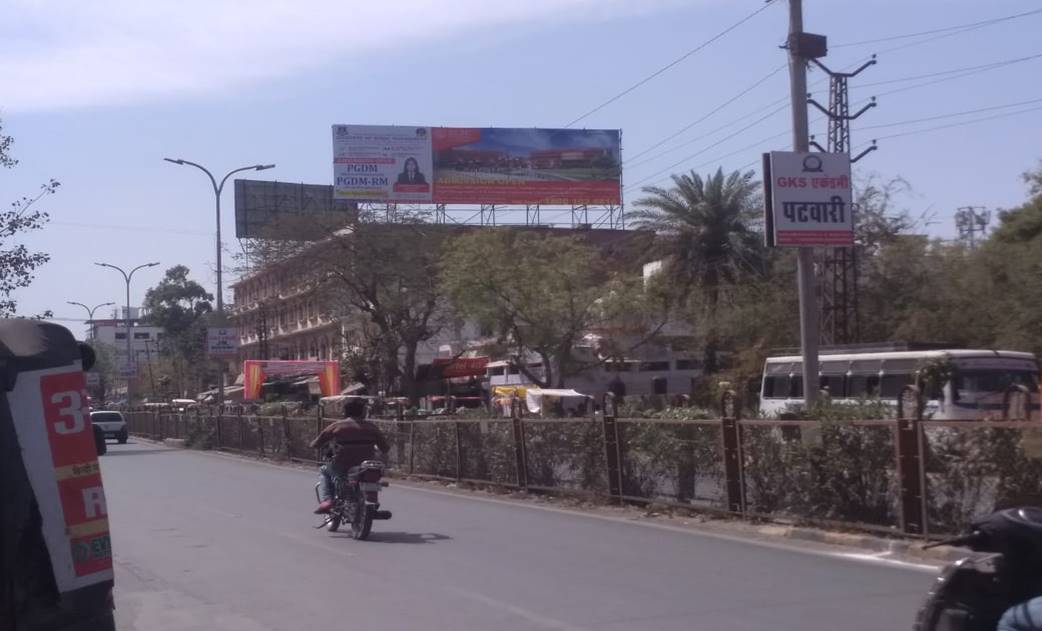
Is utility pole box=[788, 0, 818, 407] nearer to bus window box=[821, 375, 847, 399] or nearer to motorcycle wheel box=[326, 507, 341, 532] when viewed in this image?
motorcycle wheel box=[326, 507, 341, 532]

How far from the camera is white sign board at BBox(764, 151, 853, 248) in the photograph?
61.8 feet

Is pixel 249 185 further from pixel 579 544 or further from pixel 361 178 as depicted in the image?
pixel 579 544

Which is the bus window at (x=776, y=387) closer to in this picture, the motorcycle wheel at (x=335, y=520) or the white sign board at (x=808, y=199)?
the white sign board at (x=808, y=199)

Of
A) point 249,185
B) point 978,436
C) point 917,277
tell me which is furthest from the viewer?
point 249,185

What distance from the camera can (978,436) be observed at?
12.6m

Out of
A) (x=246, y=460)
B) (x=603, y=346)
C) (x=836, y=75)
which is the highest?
(x=836, y=75)

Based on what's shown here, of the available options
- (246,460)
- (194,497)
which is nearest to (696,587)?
(194,497)

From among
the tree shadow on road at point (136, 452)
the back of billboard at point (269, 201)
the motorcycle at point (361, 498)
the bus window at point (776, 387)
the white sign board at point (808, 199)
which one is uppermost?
the back of billboard at point (269, 201)

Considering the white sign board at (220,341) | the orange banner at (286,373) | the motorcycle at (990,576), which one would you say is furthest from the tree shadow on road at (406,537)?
the orange banner at (286,373)

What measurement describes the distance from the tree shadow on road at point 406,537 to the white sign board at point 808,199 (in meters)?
7.19

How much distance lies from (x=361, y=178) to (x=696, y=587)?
156 feet

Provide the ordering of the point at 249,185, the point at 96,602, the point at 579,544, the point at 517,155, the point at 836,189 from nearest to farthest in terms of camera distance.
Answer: the point at 96,602, the point at 579,544, the point at 836,189, the point at 517,155, the point at 249,185

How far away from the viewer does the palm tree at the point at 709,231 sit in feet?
156

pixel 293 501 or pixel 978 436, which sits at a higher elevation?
pixel 978 436
